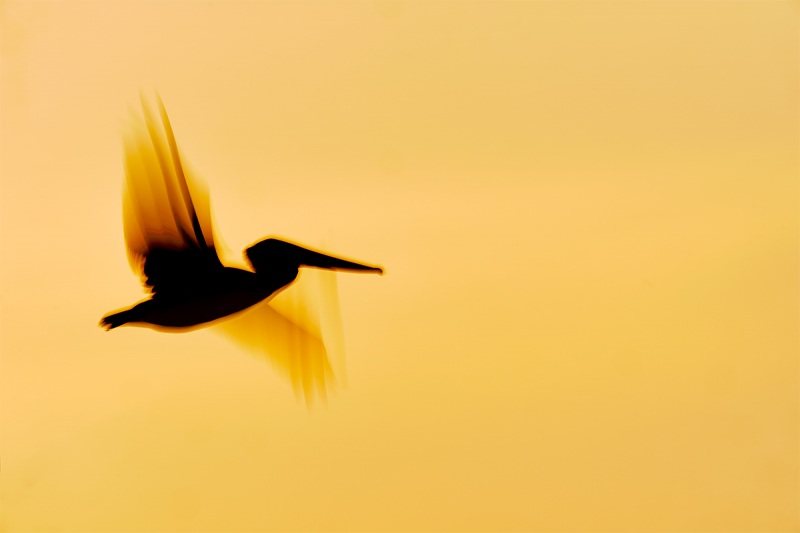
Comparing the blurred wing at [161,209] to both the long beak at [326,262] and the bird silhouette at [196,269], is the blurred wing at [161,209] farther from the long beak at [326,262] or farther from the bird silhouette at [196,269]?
the long beak at [326,262]

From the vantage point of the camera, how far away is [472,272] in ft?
3.00

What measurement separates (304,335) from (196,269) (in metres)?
0.21

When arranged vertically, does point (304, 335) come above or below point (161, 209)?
below

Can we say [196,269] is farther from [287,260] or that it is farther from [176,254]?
[287,260]

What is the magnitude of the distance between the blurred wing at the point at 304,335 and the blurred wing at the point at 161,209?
12 centimetres

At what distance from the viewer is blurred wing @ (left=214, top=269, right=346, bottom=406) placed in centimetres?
92

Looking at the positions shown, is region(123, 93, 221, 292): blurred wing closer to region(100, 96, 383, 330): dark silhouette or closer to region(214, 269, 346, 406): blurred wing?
region(100, 96, 383, 330): dark silhouette

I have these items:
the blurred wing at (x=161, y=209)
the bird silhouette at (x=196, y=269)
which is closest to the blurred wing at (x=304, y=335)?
the bird silhouette at (x=196, y=269)

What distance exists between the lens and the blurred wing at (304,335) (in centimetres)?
92

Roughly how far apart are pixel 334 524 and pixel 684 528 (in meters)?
0.54

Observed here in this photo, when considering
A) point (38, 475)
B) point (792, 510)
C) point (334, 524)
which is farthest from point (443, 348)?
point (38, 475)

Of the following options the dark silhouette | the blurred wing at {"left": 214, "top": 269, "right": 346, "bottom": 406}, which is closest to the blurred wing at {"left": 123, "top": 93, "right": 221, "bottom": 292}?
the dark silhouette

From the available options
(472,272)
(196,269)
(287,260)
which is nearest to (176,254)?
(196,269)

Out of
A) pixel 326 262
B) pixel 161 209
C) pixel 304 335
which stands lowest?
pixel 304 335
